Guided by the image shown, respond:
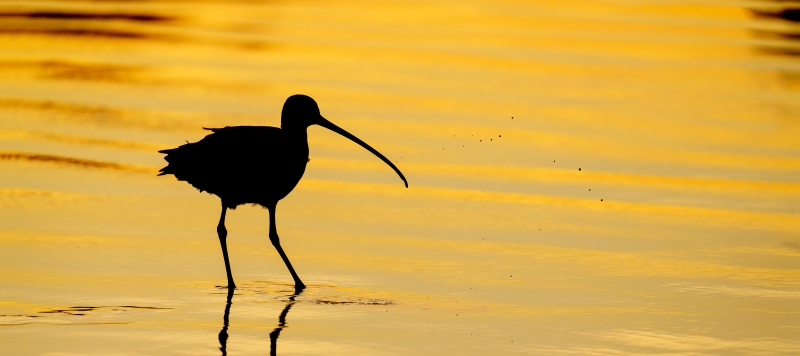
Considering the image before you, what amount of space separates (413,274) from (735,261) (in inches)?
81.4

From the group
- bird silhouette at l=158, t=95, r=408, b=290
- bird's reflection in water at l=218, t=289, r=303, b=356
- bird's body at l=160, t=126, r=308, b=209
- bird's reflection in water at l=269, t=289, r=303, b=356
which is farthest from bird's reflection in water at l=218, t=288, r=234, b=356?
bird's body at l=160, t=126, r=308, b=209

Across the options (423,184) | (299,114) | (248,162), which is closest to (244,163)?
(248,162)

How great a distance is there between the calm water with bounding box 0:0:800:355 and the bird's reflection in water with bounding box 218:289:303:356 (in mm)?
31

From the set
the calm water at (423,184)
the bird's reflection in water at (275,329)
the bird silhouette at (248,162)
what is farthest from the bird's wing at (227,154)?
the bird's reflection in water at (275,329)

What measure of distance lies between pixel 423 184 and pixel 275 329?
4.06 meters

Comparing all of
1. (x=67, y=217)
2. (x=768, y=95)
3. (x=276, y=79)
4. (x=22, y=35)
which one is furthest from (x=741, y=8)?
(x=67, y=217)

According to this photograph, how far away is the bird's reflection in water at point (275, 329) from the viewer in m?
7.35

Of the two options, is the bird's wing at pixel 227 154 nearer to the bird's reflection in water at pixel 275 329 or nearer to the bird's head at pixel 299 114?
the bird's head at pixel 299 114

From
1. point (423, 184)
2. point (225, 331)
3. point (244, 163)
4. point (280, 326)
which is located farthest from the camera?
point (423, 184)

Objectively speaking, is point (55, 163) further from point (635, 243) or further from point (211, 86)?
point (635, 243)

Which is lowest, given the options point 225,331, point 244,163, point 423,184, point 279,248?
point 225,331

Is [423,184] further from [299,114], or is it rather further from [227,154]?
[227,154]

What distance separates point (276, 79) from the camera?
609 inches

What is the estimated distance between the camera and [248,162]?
921cm
